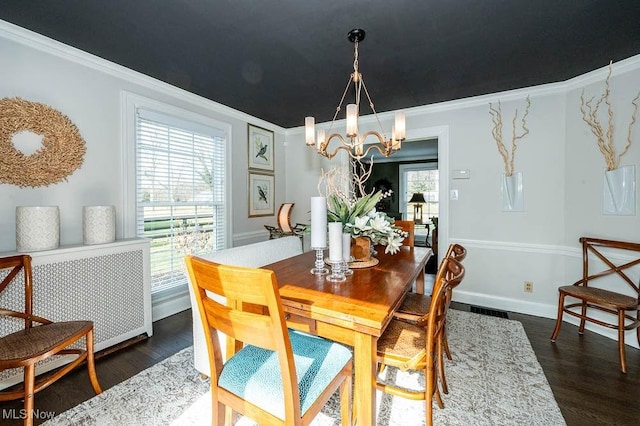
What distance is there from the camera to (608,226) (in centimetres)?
252

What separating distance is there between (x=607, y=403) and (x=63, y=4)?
402cm

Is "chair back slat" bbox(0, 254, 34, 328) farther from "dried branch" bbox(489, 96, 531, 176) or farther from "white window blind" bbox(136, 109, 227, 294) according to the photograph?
"dried branch" bbox(489, 96, 531, 176)

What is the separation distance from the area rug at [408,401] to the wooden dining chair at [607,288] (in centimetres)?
60

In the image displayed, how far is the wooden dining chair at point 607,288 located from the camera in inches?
81.0

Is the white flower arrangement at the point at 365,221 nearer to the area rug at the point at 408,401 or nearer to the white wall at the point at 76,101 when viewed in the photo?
the area rug at the point at 408,401

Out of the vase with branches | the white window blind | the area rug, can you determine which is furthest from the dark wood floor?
the vase with branches

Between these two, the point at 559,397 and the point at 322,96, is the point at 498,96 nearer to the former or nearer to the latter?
the point at 322,96

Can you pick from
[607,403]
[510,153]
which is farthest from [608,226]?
[607,403]

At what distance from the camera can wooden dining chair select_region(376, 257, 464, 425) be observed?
1.23 m

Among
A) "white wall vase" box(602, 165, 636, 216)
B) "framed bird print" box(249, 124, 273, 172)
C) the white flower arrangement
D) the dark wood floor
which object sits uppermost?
"framed bird print" box(249, 124, 273, 172)

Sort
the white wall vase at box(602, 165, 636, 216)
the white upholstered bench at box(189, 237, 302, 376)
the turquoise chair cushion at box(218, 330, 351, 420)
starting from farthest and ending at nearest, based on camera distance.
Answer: the white wall vase at box(602, 165, 636, 216) → the white upholstered bench at box(189, 237, 302, 376) → the turquoise chair cushion at box(218, 330, 351, 420)

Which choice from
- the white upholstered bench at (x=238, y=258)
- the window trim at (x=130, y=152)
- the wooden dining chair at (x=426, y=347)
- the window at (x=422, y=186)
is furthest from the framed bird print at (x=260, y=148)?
the window at (x=422, y=186)

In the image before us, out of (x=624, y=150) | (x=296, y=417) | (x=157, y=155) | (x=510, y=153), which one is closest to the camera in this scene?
(x=296, y=417)

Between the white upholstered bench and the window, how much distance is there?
622cm
